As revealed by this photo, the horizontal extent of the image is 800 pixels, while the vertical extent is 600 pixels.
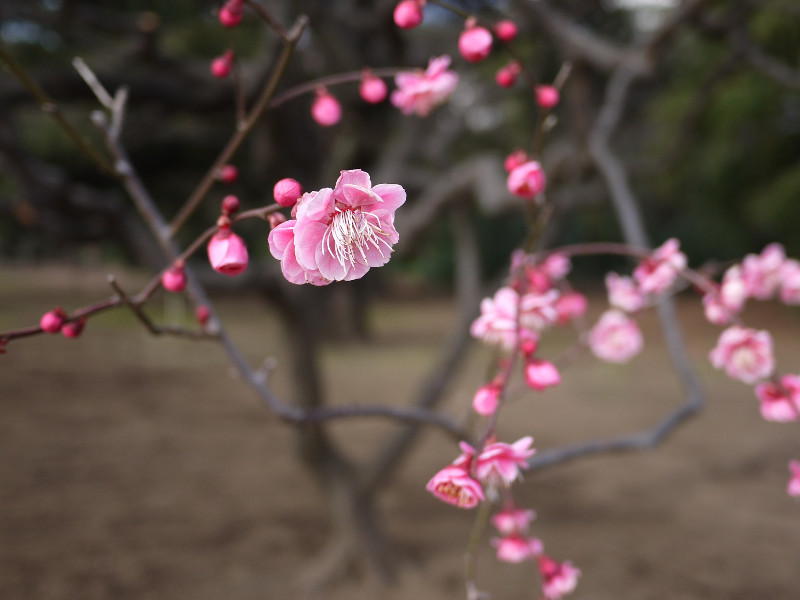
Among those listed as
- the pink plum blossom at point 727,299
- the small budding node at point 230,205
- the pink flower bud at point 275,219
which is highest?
the pink plum blossom at point 727,299

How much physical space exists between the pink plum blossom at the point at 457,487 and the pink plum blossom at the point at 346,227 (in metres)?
0.21

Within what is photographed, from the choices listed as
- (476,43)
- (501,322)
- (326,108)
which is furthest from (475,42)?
(501,322)

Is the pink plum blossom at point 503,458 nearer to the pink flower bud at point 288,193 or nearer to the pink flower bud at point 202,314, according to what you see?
the pink flower bud at point 288,193

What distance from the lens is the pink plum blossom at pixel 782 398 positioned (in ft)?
2.66

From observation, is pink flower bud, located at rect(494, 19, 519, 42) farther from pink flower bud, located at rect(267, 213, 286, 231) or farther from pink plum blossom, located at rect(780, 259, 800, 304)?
pink plum blossom, located at rect(780, 259, 800, 304)

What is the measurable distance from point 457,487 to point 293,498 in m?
2.76

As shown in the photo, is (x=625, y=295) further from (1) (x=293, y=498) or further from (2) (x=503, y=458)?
(1) (x=293, y=498)

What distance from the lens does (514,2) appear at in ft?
6.39

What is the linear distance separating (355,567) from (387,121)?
2679 millimetres

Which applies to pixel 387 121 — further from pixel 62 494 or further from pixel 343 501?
pixel 62 494

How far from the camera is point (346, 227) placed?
0.43 m

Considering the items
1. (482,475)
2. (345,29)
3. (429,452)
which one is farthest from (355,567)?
(345,29)

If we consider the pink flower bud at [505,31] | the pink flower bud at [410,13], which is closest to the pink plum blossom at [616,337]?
the pink flower bud at [505,31]

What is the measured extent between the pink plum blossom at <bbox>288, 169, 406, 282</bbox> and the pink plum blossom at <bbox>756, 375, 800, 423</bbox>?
2.11 ft
